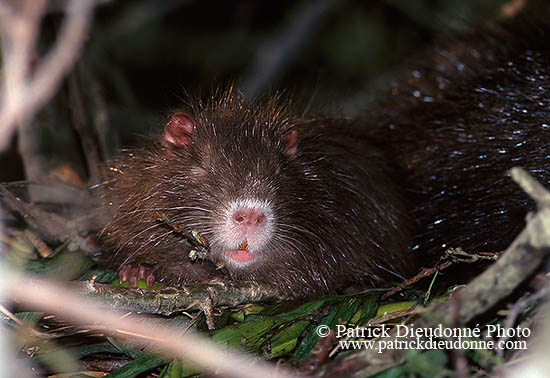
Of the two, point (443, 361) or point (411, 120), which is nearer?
point (443, 361)

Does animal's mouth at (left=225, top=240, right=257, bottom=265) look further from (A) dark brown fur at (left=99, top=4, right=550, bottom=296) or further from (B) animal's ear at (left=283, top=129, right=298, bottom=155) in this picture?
(B) animal's ear at (left=283, top=129, right=298, bottom=155)

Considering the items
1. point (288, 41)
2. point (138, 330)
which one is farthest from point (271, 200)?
point (288, 41)

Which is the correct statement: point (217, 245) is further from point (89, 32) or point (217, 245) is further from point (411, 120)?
point (89, 32)

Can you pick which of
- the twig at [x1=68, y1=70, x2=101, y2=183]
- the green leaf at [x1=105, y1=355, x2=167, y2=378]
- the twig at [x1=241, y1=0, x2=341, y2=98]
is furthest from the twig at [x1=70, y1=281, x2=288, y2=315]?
the twig at [x1=241, y1=0, x2=341, y2=98]

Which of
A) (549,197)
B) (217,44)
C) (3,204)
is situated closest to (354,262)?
(549,197)

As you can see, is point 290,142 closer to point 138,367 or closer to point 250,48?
point 138,367

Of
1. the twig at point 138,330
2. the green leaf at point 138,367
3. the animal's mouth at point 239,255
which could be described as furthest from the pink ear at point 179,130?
the green leaf at point 138,367
